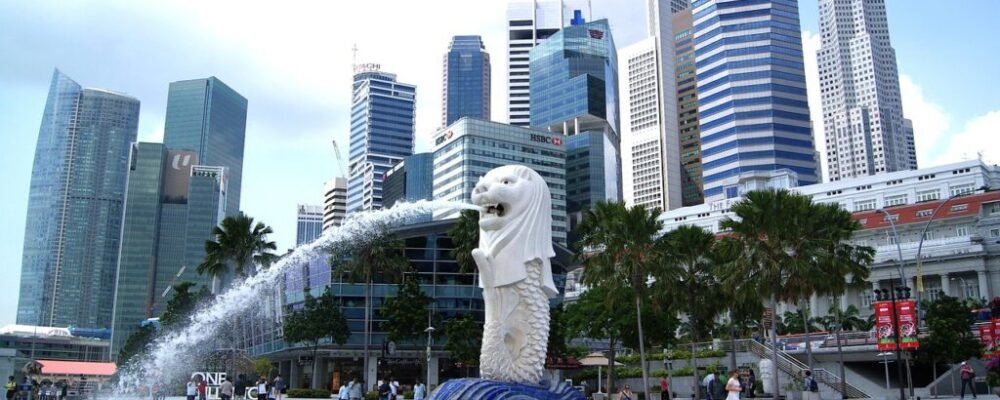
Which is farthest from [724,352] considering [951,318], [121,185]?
[121,185]

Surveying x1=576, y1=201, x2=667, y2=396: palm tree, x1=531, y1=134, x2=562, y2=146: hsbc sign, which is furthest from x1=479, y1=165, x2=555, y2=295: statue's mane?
x1=531, y1=134, x2=562, y2=146: hsbc sign

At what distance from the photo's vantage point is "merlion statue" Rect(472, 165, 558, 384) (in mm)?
18891

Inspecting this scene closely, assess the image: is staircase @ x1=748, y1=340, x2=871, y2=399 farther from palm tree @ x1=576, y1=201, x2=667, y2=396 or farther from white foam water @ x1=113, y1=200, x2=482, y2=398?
white foam water @ x1=113, y1=200, x2=482, y2=398

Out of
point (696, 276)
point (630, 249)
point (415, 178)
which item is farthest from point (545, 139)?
point (630, 249)

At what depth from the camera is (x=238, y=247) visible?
52062mm

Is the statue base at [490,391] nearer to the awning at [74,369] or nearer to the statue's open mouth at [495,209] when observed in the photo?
the statue's open mouth at [495,209]

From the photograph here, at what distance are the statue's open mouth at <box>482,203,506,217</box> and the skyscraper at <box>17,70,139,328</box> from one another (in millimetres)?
164161

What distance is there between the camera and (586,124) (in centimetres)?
17125

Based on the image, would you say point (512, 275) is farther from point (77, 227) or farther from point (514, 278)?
point (77, 227)

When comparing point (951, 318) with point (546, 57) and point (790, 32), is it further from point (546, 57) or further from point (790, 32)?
point (546, 57)

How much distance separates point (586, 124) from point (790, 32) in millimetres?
46081

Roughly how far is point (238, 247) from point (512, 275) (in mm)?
36910

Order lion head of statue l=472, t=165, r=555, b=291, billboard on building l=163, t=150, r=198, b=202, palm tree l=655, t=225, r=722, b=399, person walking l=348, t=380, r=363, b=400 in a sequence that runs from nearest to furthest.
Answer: lion head of statue l=472, t=165, r=555, b=291, person walking l=348, t=380, r=363, b=400, palm tree l=655, t=225, r=722, b=399, billboard on building l=163, t=150, r=198, b=202

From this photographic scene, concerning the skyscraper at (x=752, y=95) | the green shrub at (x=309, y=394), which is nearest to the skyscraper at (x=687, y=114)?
the skyscraper at (x=752, y=95)
